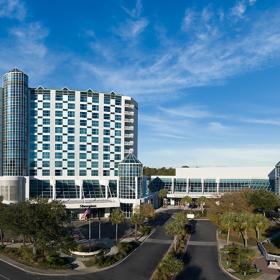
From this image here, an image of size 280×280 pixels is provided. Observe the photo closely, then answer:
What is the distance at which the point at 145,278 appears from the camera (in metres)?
46.8

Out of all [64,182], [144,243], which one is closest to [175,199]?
[64,182]

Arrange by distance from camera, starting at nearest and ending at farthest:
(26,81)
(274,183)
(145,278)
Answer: (145,278) < (26,81) < (274,183)

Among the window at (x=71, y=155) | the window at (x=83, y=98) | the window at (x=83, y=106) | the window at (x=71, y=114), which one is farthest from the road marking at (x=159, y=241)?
the window at (x=83, y=98)

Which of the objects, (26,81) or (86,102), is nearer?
(26,81)

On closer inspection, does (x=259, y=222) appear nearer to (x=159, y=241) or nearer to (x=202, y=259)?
(x=202, y=259)

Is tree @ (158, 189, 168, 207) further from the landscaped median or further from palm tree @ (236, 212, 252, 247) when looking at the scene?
palm tree @ (236, 212, 252, 247)

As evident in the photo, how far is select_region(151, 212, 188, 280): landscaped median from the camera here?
44562 mm

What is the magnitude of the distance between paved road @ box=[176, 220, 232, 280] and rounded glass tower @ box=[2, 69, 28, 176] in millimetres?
54006

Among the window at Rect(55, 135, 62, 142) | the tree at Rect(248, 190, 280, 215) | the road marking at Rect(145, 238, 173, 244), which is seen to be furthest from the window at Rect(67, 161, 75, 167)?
the tree at Rect(248, 190, 280, 215)

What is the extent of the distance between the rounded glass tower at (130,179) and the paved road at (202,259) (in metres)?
24.2

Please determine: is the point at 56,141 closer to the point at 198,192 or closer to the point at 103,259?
the point at 198,192

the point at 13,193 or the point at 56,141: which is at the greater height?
the point at 56,141

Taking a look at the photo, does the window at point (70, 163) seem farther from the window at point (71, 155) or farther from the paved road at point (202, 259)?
the paved road at point (202, 259)

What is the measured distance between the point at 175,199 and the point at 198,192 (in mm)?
9733
